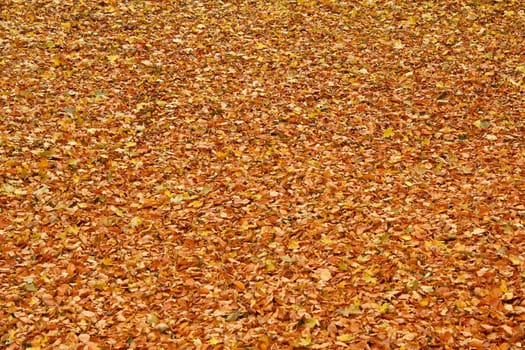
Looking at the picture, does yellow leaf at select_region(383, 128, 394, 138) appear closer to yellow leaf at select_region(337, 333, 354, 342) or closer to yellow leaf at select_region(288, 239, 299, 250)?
yellow leaf at select_region(288, 239, 299, 250)

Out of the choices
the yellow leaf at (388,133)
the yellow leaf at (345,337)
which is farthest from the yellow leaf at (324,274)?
the yellow leaf at (388,133)

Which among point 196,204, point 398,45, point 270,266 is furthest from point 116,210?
point 398,45

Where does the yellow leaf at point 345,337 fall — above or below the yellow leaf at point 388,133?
below

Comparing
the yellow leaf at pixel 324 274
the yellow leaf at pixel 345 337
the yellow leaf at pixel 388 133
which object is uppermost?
the yellow leaf at pixel 388 133

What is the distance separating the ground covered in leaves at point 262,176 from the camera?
4688 mm

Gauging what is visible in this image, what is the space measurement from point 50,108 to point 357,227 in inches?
169

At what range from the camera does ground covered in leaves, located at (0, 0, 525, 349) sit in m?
4.69

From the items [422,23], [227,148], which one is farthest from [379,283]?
[422,23]

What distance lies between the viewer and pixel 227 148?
22.0ft

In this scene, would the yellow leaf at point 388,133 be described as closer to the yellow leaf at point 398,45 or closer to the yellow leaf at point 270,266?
the yellow leaf at point 398,45

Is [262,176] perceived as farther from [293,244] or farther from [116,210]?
[116,210]

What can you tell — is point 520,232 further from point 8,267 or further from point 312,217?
point 8,267

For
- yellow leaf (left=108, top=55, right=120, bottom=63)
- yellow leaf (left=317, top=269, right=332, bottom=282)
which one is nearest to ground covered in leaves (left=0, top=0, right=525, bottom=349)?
yellow leaf (left=317, top=269, right=332, bottom=282)

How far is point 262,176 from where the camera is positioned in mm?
6270
